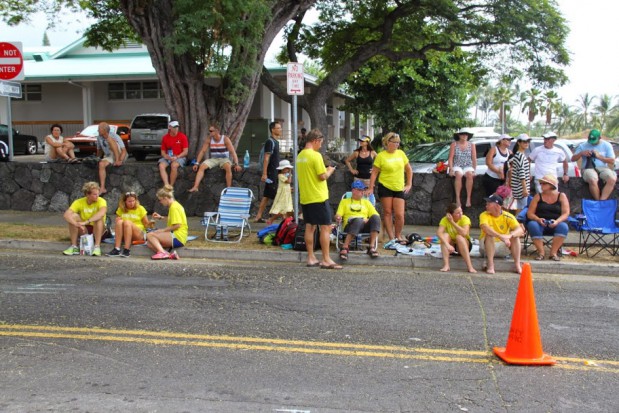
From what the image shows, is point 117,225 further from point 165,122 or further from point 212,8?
point 165,122

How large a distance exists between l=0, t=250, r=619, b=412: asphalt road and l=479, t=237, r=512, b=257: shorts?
727mm

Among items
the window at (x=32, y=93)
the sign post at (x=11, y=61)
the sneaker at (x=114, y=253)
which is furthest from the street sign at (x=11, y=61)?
the window at (x=32, y=93)

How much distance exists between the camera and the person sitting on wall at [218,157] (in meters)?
12.3

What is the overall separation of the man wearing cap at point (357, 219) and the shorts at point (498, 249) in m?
1.52

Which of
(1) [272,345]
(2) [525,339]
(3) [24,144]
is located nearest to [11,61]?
(1) [272,345]

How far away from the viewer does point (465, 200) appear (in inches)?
470

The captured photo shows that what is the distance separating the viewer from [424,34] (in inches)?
746

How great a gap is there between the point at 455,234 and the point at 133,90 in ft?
76.9

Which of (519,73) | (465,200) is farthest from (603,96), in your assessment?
(465,200)

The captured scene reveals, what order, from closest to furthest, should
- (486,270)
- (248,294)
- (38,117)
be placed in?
(248,294), (486,270), (38,117)

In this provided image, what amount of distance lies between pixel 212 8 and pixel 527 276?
8.24 meters

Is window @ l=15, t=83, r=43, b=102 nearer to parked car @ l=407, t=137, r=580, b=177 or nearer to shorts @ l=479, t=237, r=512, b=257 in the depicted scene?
parked car @ l=407, t=137, r=580, b=177

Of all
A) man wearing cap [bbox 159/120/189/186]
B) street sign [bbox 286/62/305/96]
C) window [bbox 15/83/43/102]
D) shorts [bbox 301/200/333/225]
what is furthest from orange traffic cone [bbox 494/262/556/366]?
window [bbox 15/83/43/102]

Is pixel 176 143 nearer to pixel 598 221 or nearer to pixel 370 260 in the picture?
pixel 370 260
